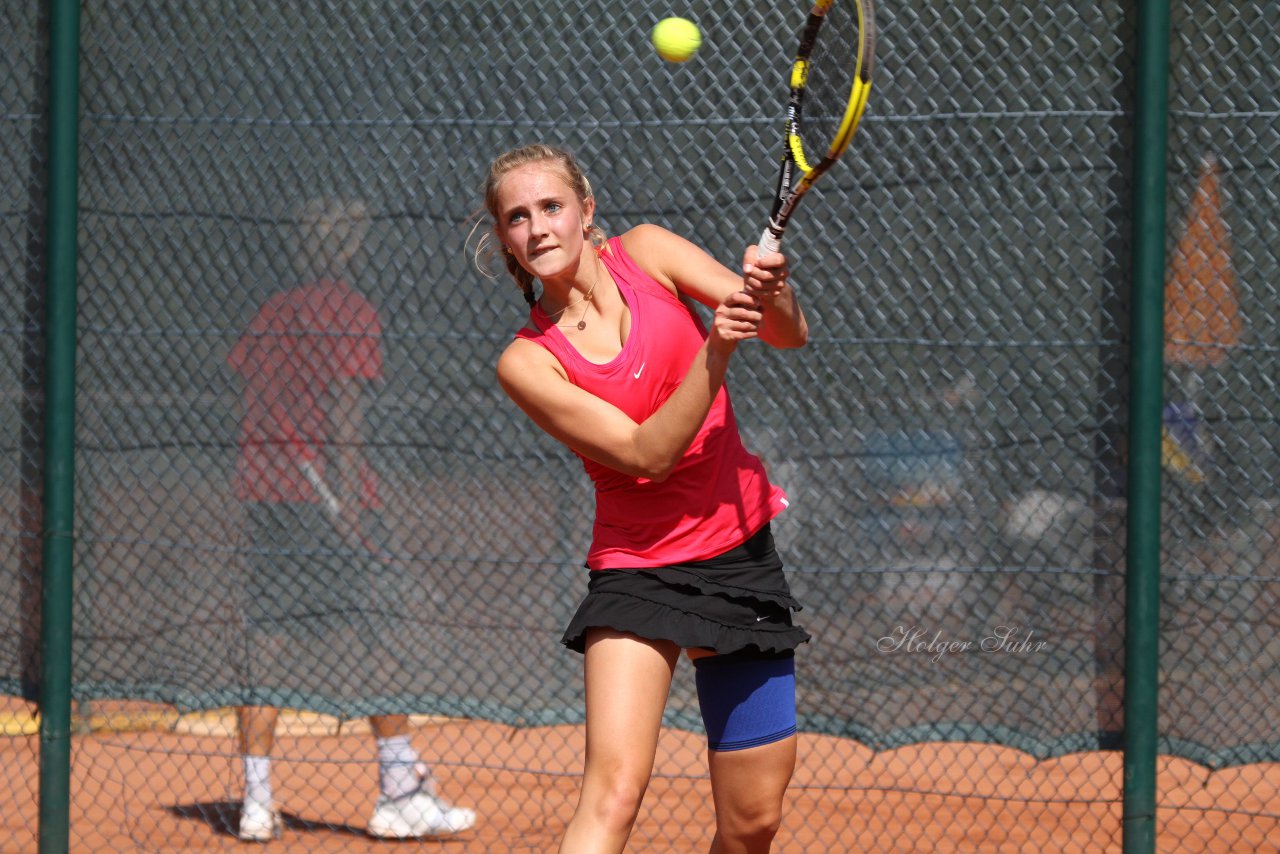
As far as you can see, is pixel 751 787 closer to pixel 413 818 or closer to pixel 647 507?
pixel 647 507

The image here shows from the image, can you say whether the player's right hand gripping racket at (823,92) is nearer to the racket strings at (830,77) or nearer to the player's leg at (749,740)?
the racket strings at (830,77)

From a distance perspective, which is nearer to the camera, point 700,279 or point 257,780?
point 700,279

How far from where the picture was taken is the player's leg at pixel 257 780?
3840mm

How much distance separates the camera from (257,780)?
3844 millimetres

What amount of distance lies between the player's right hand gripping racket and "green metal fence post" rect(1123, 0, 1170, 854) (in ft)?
2.48

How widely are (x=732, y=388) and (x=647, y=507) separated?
161 cm

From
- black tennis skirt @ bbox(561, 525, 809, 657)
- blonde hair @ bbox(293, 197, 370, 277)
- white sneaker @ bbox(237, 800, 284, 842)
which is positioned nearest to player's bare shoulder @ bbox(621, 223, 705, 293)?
black tennis skirt @ bbox(561, 525, 809, 657)

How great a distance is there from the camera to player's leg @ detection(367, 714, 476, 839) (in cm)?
386

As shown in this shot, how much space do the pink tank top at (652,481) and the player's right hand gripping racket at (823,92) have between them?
0.30 m

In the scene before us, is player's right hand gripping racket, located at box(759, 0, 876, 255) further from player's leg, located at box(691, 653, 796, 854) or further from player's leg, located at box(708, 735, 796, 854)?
player's leg, located at box(708, 735, 796, 854)

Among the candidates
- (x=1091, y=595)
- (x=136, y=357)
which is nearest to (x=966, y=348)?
(x=1091, y=595)

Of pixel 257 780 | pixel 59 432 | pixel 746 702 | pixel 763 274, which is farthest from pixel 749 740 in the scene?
pixel 59 432

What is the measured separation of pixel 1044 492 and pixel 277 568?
211cm

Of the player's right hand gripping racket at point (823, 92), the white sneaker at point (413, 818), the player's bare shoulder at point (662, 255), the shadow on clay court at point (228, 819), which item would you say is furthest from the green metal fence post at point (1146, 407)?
the shadow on clay court at point (228, 819)
